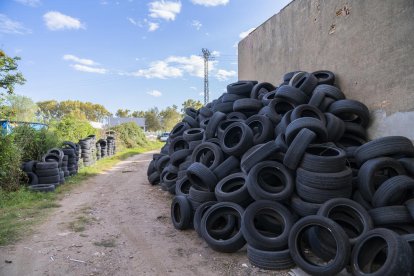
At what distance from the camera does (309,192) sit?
5.15 m

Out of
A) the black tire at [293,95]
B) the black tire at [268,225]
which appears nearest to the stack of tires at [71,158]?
the black tire at [293,95]

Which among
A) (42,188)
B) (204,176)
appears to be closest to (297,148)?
(204,176)

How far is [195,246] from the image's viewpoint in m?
5.54

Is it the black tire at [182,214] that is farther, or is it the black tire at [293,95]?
the black tire at [293,95]

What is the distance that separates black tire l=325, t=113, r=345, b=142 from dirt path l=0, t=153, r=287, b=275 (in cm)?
312

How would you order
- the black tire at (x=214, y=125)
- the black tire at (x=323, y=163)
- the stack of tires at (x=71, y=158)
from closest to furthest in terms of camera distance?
the black tire at (x=323, y=163)
the black tire at (x=214, y=125)
the stack of tires at (x=71, y=158)

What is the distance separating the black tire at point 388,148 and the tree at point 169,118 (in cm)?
6519

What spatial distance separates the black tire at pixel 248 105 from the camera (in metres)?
8.71

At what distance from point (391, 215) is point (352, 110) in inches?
119

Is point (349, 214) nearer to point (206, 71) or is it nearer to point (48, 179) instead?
point (48, 179)

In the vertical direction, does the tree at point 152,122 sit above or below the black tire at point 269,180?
above

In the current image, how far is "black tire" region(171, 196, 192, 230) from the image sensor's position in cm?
627

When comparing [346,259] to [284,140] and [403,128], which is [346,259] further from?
[403,128]

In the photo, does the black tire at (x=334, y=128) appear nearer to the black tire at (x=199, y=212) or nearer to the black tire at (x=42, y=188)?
the black tire at (x=199, y=212)
